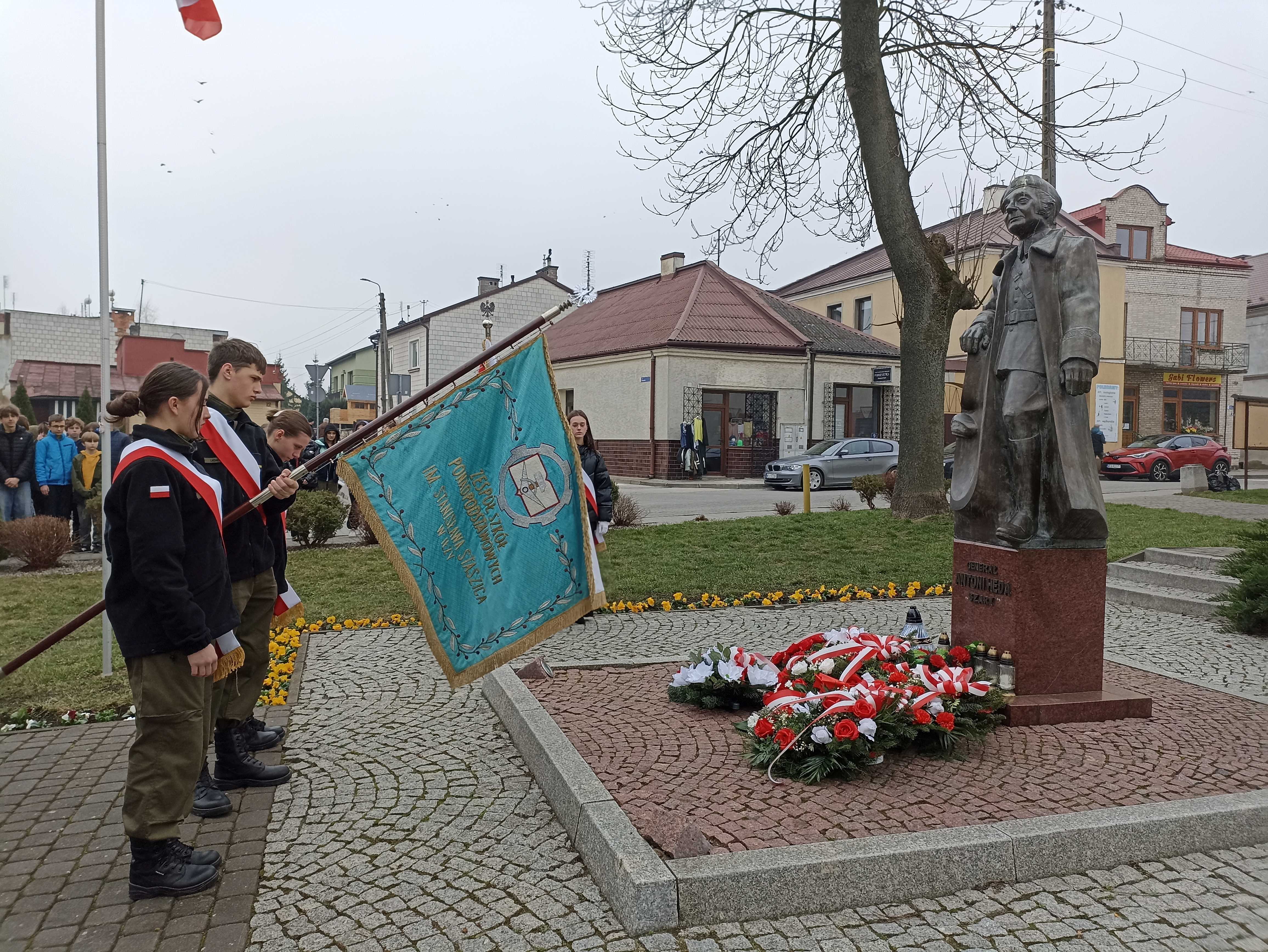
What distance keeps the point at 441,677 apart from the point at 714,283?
28.0 meters

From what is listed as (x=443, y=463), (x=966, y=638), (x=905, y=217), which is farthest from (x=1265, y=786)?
(x=905, y=217)

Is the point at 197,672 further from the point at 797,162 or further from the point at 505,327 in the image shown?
the point at 505,327

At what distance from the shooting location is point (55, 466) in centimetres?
1271

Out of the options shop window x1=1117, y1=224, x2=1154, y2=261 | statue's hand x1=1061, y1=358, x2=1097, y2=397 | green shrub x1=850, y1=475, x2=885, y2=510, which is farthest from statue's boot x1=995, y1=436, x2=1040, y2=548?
shop window x1=1117, y1=224, x2=1154, y2=261

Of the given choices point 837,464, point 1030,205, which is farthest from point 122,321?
point 1030,205

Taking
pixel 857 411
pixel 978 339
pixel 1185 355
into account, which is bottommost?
pixel 978 339

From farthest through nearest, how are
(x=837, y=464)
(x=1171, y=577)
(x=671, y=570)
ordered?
(x=837, y=464)
(x=671, y=570)
(x=1171, y=577)

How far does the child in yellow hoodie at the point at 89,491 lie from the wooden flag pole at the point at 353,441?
9.67 meters

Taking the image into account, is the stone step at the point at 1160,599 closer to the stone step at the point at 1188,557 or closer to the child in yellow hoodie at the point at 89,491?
the stone step at the point at 1188,557

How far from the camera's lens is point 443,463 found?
4312 mm

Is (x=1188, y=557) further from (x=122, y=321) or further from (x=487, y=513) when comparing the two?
(x=122, y=321)

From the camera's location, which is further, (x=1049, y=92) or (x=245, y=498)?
(x=1049, y=92)

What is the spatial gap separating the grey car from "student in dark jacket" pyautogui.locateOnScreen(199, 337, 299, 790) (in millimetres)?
20955

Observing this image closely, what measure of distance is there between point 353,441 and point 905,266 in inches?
433
